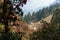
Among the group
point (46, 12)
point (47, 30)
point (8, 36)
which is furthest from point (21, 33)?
point (46, 12)

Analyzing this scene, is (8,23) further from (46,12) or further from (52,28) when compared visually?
(46,12)

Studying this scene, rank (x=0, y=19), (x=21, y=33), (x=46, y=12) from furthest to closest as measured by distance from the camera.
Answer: (x=46, y=12)
(x=21, y=33)
(x=0, y=19)

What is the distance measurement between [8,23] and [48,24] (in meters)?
3.77

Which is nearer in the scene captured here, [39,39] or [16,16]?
[16,16]

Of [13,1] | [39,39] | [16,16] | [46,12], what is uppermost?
[13,1]

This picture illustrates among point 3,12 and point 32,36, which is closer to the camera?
point 3,12

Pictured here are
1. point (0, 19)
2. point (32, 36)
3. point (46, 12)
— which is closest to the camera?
point (0, 19)

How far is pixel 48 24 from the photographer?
58.6 ft

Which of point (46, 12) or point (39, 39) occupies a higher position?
point (39, 39)

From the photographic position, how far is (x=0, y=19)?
15.5m

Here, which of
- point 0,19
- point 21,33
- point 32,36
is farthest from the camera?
point 32,36

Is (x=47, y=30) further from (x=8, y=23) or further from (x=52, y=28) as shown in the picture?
(x=8, y=23)

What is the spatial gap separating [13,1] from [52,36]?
176 inches

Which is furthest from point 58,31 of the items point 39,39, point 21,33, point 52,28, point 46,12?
point 46,12
